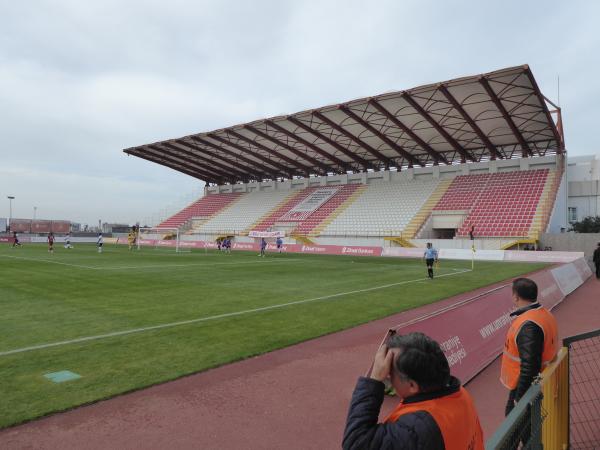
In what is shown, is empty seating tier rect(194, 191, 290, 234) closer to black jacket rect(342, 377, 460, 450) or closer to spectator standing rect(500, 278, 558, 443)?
spectator standing rect(500, 278, 558, 443)

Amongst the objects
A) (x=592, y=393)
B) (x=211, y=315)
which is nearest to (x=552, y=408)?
(x=592, y=393)

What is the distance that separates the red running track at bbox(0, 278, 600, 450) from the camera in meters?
4.38

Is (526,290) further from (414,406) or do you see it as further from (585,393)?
(585,393)

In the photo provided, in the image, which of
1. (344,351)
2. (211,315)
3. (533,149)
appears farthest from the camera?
(533,149)

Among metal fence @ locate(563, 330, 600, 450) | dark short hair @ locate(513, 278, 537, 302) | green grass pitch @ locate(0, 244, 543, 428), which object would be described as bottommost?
metal fence @ locate(563, 330, 600, 450)

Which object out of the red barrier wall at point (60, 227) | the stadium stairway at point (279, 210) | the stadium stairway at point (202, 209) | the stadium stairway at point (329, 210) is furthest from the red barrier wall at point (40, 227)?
the stadium stairway at point (329, 210)

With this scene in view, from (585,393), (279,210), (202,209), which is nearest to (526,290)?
(585,393)

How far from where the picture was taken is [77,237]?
6325cm

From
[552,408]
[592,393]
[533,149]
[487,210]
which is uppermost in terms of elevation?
[533,149]

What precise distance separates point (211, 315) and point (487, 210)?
37.1m

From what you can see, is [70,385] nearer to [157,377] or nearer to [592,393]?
[157,377]

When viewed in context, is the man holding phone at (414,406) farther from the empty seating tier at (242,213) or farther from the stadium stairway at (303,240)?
the empty seating tier at (242,213)

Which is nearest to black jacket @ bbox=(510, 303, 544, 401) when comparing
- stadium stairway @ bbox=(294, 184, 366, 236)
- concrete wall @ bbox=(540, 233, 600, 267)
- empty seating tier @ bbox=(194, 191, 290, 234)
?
concrete wall @ bbox=(540, 233, 600, 267)

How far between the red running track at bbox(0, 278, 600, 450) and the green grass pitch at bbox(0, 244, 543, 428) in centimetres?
40
